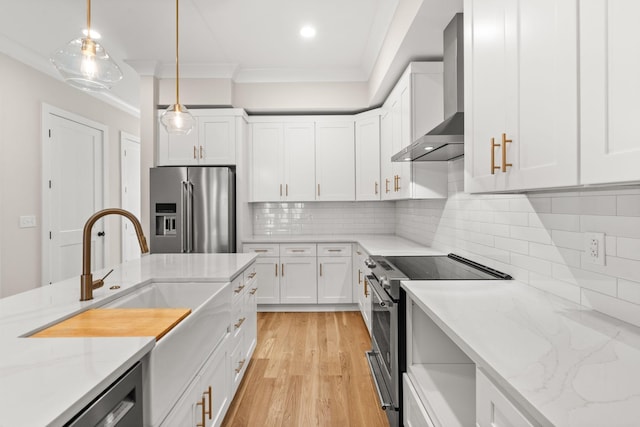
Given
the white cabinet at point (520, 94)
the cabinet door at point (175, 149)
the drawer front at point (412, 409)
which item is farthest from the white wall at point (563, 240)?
the cabinet door at point (175, 149)

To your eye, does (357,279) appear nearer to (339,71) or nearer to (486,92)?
(339,71)

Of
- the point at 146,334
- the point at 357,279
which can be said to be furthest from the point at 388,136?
the point at 146,334

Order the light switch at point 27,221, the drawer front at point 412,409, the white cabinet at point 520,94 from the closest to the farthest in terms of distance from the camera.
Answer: the white cabinet at point 520,94, the drawer front at point 412,409, the light switch at point 27,221

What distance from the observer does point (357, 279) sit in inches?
161

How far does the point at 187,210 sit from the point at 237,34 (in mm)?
1889

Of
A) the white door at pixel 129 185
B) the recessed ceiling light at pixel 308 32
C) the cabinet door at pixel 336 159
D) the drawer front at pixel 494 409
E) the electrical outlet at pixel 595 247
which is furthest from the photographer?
the white door at pixel 129 185

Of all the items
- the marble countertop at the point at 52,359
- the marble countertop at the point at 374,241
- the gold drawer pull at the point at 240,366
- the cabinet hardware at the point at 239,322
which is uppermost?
the marble countertop at the point at 374,241

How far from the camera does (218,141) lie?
4156 millimetres

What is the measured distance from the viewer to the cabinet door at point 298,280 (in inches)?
164

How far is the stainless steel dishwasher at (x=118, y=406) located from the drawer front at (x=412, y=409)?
3.51 ft

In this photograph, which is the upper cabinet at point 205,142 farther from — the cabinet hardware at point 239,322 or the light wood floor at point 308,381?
the cabinet hardware at point 239,322

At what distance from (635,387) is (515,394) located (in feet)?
0.85

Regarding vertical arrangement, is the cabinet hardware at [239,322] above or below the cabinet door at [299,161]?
below

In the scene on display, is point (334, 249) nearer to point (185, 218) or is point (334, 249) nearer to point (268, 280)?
point (268, 280)
